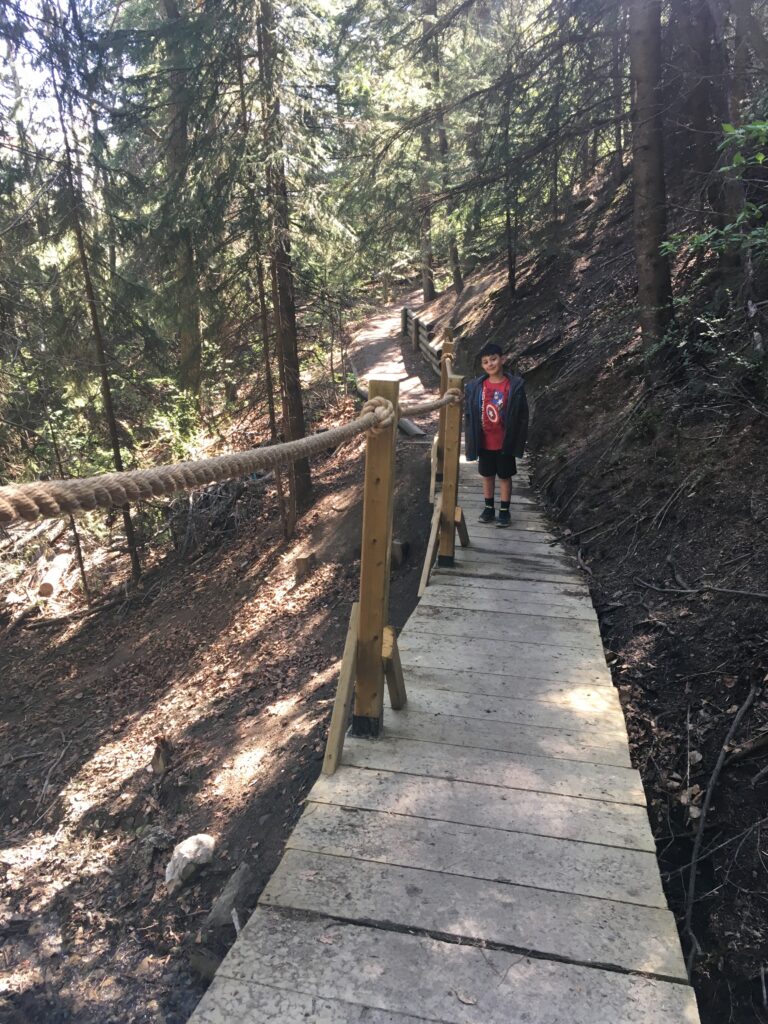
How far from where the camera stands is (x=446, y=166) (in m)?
14.3

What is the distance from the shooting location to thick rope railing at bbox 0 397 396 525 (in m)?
1.33

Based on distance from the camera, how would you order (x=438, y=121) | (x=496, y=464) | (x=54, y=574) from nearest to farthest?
(x=496, y=464)
(x=438, y=121)
(x=54, y=574)

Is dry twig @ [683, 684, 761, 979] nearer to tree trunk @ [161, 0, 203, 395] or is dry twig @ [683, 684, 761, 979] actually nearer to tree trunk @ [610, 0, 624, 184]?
tree trunk @ [610, 0, 624, 184]

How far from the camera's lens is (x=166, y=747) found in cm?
614

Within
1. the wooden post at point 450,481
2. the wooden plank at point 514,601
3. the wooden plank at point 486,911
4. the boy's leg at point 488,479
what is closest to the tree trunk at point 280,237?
the boy's leg at point 488,479

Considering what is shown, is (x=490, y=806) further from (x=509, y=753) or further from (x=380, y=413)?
(x=380, y=413)

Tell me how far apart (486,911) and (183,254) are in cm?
1031

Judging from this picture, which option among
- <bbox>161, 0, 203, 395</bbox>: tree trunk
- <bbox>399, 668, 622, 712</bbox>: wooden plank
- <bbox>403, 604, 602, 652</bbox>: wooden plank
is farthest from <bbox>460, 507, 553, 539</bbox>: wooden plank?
<bbox>161, 0, 203, 395</bbox>: tree trunk

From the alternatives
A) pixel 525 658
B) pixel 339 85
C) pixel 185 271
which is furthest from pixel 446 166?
pixel 525 658

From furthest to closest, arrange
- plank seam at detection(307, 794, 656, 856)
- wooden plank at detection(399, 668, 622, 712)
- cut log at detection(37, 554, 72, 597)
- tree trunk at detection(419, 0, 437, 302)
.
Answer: cut log at detection(37, 554, 72, 597) < tree trunk at detection(419, 0, 437, 302) < wooden plank at detection(399, 668, 622, 712) < plank seam at detection(307, 794, 656, 856)

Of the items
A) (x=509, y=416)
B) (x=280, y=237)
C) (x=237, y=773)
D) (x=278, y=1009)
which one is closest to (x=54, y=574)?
(x=280, y=237)

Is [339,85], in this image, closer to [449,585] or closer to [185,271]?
[185,271]

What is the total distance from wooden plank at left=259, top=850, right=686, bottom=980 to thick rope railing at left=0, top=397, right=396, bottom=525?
157cm

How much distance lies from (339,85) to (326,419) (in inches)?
256
